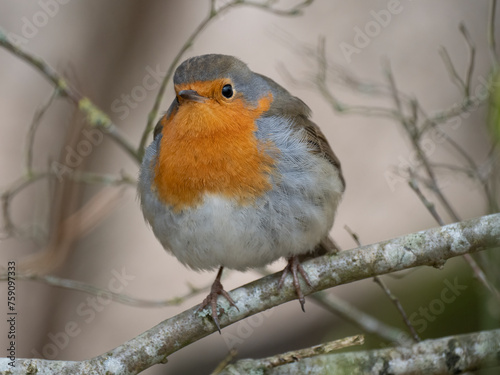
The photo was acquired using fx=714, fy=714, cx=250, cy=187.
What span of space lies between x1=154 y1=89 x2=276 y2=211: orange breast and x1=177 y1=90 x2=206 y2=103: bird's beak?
0.02 meters

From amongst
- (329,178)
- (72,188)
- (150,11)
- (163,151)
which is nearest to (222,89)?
(163,151)

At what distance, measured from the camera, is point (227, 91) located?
370 centimetres

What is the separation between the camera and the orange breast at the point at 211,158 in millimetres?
3531

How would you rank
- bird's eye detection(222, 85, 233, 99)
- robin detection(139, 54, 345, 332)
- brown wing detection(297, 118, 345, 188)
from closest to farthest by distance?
robin detection(139, 54, 345, 332) → bird's eye detection(222, 85, 233, 99) → brown wing detection(297, 118, 345, 188)

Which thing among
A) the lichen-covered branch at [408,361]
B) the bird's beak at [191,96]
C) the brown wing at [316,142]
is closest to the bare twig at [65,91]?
the bird's beak at [191,96]

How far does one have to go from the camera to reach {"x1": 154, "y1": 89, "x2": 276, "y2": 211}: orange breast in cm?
353

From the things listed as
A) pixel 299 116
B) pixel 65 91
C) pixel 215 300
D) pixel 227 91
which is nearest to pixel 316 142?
pixel 299 116

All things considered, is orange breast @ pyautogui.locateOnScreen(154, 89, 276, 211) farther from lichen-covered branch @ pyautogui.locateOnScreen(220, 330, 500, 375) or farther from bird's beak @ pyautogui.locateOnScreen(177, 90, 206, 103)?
lichen-covered branch @ pyautogui.locateOnScreen(220, 330, 500, 375)

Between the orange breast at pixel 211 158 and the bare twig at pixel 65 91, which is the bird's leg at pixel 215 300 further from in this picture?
the bare twig at pixel 65 91

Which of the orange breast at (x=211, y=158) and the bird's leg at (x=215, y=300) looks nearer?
the bird's leg at (x=215, y=300)

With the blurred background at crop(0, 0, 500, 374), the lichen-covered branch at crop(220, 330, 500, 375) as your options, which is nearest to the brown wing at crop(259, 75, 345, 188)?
the lichen-covered branch at crop(220, 330, 500, 375)

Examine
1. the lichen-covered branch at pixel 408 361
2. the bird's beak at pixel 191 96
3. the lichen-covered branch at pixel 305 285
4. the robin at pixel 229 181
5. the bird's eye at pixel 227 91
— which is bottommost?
the lichen-covered branch at pixel 408 361

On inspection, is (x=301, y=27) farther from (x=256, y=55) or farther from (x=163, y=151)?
(x=163, y=151)

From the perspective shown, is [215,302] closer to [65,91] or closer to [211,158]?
[211,158]
